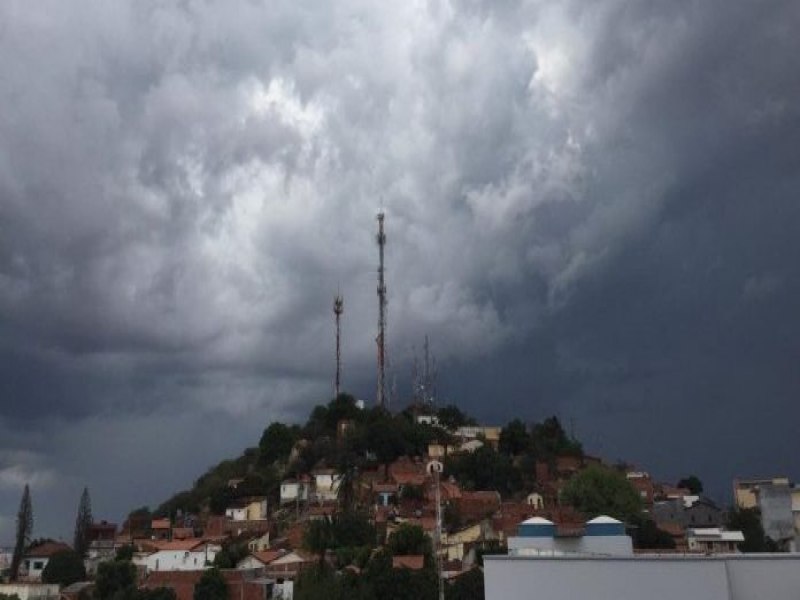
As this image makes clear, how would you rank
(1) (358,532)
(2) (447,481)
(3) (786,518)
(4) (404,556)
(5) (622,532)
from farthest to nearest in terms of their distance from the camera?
(2) (447,481) < (3) (786,518) < (1) (358,532) < (4) (404,556) < (5) (622,532)

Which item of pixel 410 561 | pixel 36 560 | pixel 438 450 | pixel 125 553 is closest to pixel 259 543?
pixel 125 553

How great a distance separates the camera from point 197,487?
7062 cm

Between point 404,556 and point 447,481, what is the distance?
17789 millimetres

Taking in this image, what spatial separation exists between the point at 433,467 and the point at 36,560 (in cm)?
2719

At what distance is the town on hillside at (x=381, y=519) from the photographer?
3722 centimetres

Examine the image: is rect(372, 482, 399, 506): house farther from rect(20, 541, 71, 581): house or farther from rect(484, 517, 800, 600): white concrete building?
rect(484, 517, 800, 600): white concrete building

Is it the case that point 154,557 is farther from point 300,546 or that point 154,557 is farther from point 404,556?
point 404,556

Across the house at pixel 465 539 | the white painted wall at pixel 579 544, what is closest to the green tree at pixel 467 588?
the white painted wall at pixel 579 544

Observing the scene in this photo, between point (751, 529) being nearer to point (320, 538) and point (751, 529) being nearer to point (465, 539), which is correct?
point (465, 539)

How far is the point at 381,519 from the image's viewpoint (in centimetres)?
4878

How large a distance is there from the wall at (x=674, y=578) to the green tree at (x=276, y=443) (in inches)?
1835

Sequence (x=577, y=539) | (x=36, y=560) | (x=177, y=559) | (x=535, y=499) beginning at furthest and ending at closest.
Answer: (x=36, y=560)
(x=535, y=499)
(x=177, y=559)
(x=577, y=539)

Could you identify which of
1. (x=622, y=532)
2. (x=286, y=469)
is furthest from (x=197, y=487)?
(x=622, y=532)

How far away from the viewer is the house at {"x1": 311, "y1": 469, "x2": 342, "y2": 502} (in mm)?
58250
